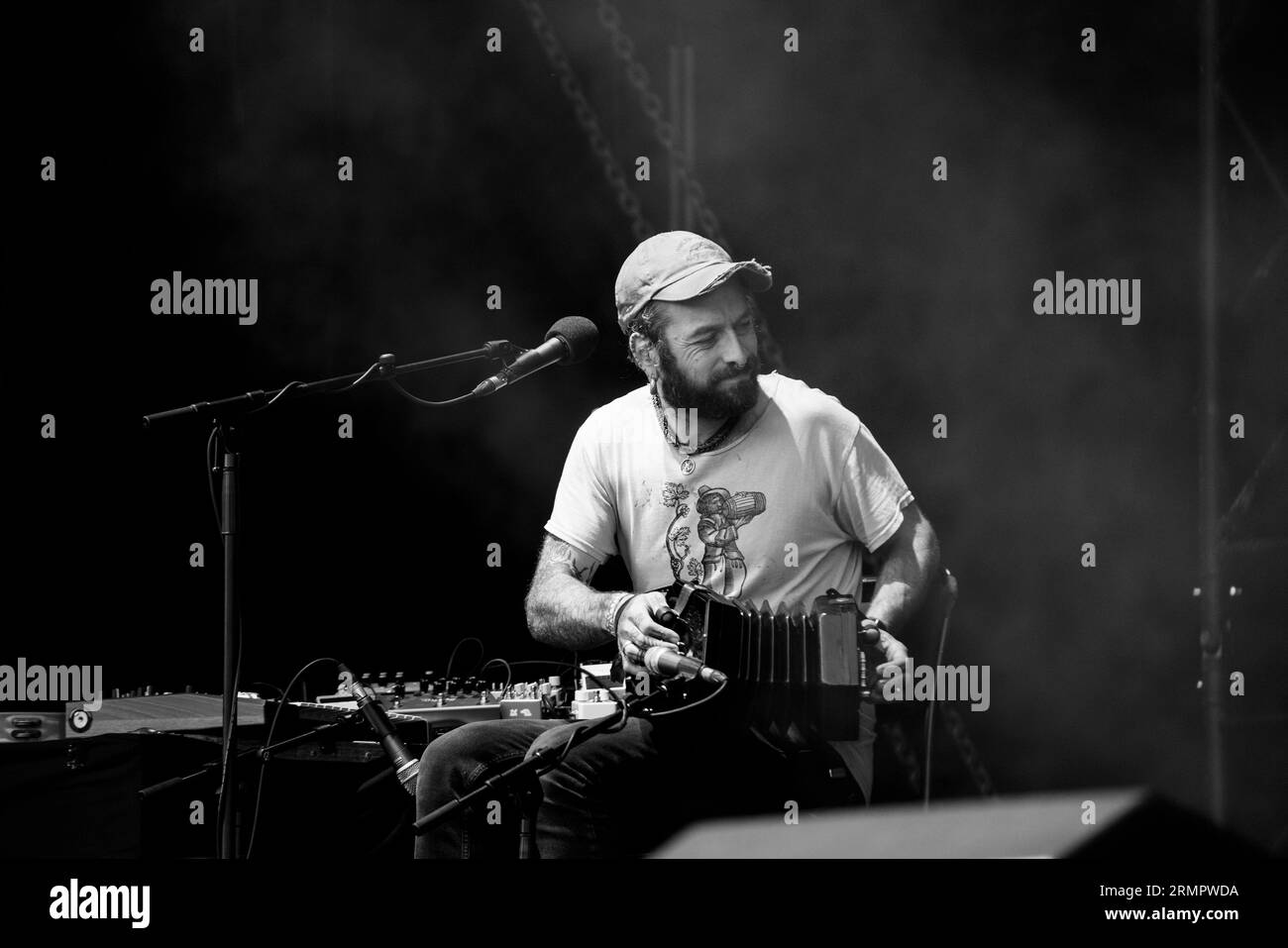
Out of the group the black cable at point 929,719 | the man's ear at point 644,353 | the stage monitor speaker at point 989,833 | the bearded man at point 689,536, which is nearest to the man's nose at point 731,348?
the bearded man at point 689,536

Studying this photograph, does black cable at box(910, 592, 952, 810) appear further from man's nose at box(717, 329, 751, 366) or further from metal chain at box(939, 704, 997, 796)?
man's nose at box(717, 329, 751, 366)

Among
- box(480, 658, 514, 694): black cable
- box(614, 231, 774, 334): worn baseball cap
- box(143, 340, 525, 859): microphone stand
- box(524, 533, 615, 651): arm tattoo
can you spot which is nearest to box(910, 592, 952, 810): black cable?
box(524, 533, 615, 651): arm tattoo

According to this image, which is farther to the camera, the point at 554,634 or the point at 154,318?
the point at 154,318

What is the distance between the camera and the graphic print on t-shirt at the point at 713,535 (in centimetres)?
325

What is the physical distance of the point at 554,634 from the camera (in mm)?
3287

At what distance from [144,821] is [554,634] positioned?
4.61ft

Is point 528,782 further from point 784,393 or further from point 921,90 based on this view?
point 921,90

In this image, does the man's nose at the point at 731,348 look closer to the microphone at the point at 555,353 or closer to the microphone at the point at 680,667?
the microphone at the point at 555,353

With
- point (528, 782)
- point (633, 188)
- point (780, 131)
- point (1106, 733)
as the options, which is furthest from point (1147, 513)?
point (528, 782)

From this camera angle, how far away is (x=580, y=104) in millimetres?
3996

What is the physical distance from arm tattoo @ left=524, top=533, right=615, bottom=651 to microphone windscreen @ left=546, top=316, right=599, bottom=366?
517 millimetres

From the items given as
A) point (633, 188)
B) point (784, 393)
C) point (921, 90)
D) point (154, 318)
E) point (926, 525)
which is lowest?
point (926, 525)

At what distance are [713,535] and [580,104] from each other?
1573 mm

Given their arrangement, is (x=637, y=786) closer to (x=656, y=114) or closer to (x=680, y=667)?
(x=680, y=667)
